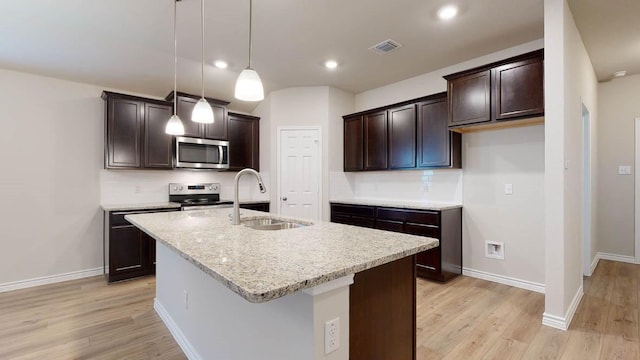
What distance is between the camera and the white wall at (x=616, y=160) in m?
4.04

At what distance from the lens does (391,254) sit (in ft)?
4.03

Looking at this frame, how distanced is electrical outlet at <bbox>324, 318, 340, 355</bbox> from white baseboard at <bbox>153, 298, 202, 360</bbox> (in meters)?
1.30

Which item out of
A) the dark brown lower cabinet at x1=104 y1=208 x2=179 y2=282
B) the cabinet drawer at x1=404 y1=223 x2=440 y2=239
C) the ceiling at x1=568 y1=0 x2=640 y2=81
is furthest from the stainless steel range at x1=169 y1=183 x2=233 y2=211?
the ceiling at x1=568 y1=0 x2=640 y2=81

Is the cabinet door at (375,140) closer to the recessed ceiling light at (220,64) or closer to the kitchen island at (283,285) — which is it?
the recessed ceiling light at (220,64)

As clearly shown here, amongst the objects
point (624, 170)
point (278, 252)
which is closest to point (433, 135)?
point (624, 170)

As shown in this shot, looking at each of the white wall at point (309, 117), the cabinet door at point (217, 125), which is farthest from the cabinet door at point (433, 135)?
the cabinet door at point (217, 125)

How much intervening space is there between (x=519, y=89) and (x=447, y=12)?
1029 millimetres

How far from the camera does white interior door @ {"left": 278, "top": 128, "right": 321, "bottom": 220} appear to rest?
454 centimetres

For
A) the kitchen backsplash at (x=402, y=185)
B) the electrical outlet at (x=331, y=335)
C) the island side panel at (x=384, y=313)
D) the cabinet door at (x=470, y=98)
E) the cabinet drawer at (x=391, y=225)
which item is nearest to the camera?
the electrical outlet at (x=331, y=335)

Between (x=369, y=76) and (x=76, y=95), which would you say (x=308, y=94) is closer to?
(x=369, y=76)

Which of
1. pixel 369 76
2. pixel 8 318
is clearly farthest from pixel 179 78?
pixel 8 318

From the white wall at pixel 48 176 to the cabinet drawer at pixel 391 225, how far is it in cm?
366

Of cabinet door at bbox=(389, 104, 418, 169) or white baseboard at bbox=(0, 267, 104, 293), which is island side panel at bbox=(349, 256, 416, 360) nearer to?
cabinet door at bbox=(389, 104, 418, 169)

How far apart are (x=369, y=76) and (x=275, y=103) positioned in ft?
4.92
